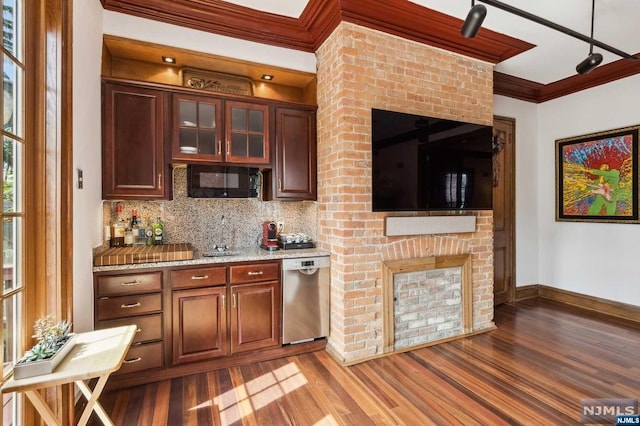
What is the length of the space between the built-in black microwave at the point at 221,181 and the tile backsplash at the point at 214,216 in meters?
0.24

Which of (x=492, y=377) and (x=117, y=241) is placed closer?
(x=492, y=377)

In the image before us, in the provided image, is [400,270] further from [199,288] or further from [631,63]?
[631,63]

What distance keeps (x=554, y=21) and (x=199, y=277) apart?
154 inches

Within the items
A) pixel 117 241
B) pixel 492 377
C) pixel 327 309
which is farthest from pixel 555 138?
pixel 117 241

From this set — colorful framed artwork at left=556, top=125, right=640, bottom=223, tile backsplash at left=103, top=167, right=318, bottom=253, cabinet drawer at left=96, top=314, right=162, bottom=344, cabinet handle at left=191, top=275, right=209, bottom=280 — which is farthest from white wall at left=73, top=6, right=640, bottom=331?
cabinet handle at left=191, top=275, right=209, bottom=280

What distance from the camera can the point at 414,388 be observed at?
2.30 metres

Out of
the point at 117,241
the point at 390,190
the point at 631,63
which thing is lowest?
the point at 117,241

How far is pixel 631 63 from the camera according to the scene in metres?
3.54

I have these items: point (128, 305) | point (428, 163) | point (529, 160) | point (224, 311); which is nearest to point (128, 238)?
point (128, 305)

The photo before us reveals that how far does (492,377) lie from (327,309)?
1.41 metres

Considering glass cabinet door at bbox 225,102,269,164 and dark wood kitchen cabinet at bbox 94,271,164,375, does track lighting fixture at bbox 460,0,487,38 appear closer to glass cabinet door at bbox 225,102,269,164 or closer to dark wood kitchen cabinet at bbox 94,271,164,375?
glass cabinet door at bbox 225,102,269,164

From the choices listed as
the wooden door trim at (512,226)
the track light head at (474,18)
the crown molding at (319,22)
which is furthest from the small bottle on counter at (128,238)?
the wooden door trim at (512,226)

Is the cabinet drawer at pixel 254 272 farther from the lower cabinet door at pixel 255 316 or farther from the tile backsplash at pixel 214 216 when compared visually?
the tile backsplash at pixel 214 216

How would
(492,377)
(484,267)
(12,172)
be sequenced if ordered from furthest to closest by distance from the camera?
1. (484,267)
2. (492,377)
3. (12,172)
